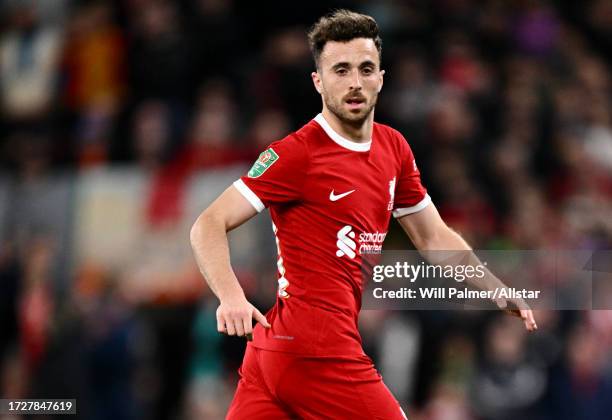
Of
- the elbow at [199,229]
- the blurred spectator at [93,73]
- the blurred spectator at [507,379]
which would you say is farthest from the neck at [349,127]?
the blurred spectator at [93,73]

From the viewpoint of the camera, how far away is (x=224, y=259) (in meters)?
A: 4.46

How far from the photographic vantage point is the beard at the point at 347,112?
4715 mm

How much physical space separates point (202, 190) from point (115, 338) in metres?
1.72

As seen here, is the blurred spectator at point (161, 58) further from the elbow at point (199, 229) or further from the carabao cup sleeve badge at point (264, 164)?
the elbow at point (199, 229)

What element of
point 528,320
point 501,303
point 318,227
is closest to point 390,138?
point 318,227

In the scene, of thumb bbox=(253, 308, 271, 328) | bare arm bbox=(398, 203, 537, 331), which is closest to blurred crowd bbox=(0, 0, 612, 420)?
bare arm bbox=(398, 203, 537, 331)

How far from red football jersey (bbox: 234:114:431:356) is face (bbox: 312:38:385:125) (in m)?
0.12

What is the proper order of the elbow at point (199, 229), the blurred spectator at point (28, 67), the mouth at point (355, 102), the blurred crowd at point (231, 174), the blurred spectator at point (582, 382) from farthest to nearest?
the blurred spectator at point (28, 67) → the blurred crowd at point (231, 174) → the blurred spectator at point (582, 382) → the mouth at point (355, 102) → the elbow at point (199, 229)

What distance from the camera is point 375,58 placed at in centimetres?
477

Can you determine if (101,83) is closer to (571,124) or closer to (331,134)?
(571,124)

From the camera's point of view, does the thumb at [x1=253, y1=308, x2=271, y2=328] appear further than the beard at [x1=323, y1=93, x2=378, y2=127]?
No

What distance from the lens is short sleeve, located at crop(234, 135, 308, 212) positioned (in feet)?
15.1

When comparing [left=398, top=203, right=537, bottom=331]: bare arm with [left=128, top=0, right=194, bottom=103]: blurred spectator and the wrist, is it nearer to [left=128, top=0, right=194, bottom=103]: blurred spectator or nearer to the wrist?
the wrist

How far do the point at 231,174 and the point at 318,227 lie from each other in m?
5.38
